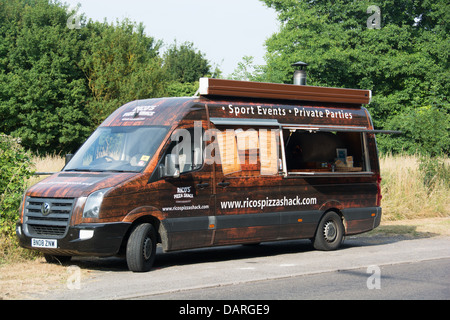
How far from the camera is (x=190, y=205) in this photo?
1077 centimetres

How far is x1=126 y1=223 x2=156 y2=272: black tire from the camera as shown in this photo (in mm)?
9828

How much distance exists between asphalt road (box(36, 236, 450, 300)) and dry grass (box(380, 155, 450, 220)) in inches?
248

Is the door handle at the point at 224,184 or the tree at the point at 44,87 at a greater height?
the tree at the point at 44,87

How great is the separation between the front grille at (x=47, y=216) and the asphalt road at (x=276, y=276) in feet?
2.88

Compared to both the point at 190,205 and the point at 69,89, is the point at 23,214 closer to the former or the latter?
the point at 190,205

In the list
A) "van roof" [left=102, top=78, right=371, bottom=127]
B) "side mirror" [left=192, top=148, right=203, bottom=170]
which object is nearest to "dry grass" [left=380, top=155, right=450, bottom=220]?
"van roof" [left=102, top=78, right=371, bottom=127]

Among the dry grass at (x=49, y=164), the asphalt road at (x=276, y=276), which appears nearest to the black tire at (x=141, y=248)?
the asphalt road at (x=276, y=276)

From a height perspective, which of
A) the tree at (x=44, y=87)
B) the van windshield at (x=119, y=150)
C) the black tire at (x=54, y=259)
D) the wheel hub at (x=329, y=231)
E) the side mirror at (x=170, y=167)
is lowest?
the black tire at (x=54, y=259)

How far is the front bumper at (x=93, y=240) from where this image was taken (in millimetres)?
9578

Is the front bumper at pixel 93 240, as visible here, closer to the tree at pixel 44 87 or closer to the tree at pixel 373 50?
the tree at pixel 373 50

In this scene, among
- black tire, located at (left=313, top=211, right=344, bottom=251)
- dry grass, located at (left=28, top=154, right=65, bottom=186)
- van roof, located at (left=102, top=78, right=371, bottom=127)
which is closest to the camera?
van roof, located at (left=102, top=78, right=371, bottom=127)

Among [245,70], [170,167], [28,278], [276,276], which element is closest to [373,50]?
[245,70]

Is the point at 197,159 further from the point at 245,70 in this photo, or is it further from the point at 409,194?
the point at 245,70
